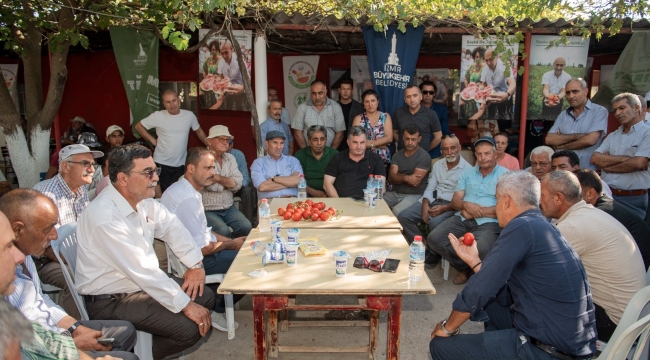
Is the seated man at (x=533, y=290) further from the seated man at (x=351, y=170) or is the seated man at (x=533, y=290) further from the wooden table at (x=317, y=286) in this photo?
the seated man at (x=351, y=170)

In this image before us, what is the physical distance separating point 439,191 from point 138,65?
4713 mm

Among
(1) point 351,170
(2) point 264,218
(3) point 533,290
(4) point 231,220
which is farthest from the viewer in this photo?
(1) point 351,170

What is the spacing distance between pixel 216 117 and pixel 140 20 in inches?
110

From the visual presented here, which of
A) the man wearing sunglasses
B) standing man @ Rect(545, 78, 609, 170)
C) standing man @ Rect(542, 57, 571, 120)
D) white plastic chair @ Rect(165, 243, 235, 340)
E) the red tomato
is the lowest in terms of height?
white plastic chair @ Rect(165, 243, 235, 340)

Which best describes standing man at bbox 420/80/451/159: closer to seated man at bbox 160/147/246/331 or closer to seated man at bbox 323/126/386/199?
seated man at bbox 323/126/386/199

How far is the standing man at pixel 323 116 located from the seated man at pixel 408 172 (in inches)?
40.2

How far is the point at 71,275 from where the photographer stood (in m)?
3.23

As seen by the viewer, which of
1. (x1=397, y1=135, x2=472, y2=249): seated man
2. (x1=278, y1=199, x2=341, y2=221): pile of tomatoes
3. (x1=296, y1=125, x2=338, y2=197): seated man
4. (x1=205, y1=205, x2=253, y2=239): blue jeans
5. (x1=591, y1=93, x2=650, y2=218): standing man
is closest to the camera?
(x1=278, y1=199, x2=341, y2=221): pile of tomatoes

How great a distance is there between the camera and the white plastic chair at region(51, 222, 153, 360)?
9.58ft

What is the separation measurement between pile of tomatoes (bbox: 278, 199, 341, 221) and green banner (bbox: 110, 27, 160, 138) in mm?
3819

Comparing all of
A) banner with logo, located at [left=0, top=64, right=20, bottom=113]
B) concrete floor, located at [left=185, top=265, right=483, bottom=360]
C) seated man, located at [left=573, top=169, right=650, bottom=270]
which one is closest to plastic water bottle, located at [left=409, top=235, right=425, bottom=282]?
concrete floor, located at [left=185, top=265, right=483, bottom=360]

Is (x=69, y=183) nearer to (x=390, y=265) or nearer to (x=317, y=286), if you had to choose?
(x=317, y=286)

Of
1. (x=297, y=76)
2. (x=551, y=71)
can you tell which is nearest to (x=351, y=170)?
(x=551, y=71)

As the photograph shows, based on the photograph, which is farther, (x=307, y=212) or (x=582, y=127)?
(x=582, y=127)
